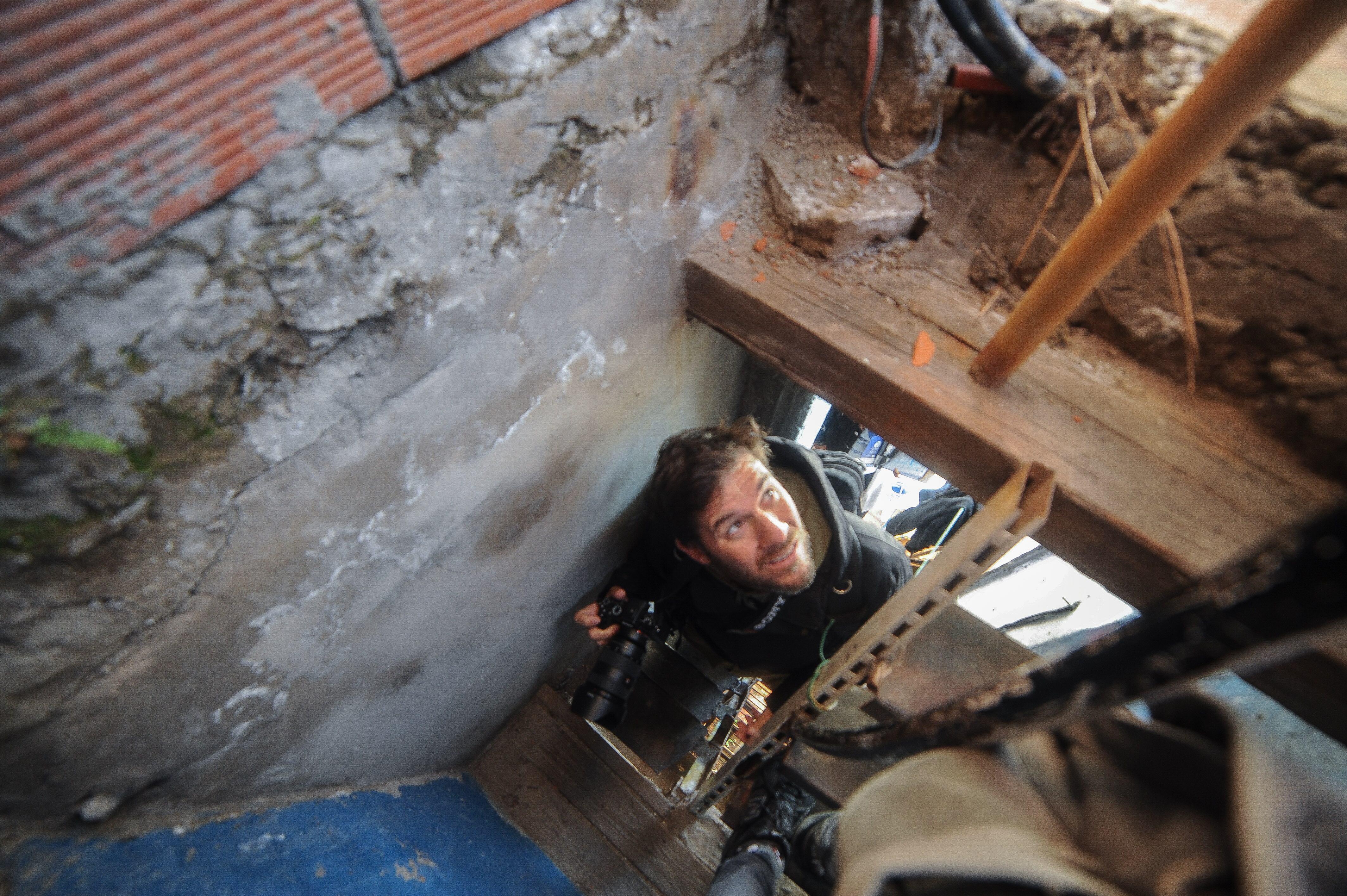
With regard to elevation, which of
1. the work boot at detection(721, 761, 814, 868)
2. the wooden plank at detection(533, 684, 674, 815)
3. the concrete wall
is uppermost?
the concrete wall

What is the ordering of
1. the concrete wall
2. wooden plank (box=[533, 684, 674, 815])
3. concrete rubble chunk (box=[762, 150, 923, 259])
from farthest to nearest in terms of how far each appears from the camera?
wooden plank (box=[533, 684, 674, 815]), concrete rubble chunk (box=[762, 150, 923, 259]), the concrete wall

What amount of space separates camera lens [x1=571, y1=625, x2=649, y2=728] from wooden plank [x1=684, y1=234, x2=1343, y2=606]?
96cm

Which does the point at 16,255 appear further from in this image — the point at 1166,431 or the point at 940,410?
the point at 1166,431

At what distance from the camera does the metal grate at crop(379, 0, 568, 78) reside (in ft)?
2.16

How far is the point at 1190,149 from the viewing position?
64 cm

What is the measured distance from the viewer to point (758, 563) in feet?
5.44

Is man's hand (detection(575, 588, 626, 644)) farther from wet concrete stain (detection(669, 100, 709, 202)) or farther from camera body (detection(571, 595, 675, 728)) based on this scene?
wet concrete stain (detection(669, 100, 709, 202))

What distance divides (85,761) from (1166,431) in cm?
170

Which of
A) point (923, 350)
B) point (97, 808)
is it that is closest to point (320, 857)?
point (97, 808)

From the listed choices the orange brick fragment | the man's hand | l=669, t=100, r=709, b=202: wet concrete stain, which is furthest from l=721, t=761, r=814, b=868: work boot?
l=669, t=100, r=709, b=202: wet concrete stain

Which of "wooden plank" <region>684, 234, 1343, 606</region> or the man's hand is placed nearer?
"wooden plank" <region>684, 234, 1343, 606</region>

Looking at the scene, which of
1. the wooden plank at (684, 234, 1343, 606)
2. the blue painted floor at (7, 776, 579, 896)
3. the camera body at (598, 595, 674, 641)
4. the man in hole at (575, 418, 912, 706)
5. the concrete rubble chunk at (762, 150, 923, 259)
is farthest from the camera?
the camera body at (598, 595, 674, 641)

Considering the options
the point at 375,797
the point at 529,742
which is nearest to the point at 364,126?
the point at 375,797

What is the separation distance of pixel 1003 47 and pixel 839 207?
1.17 ft
